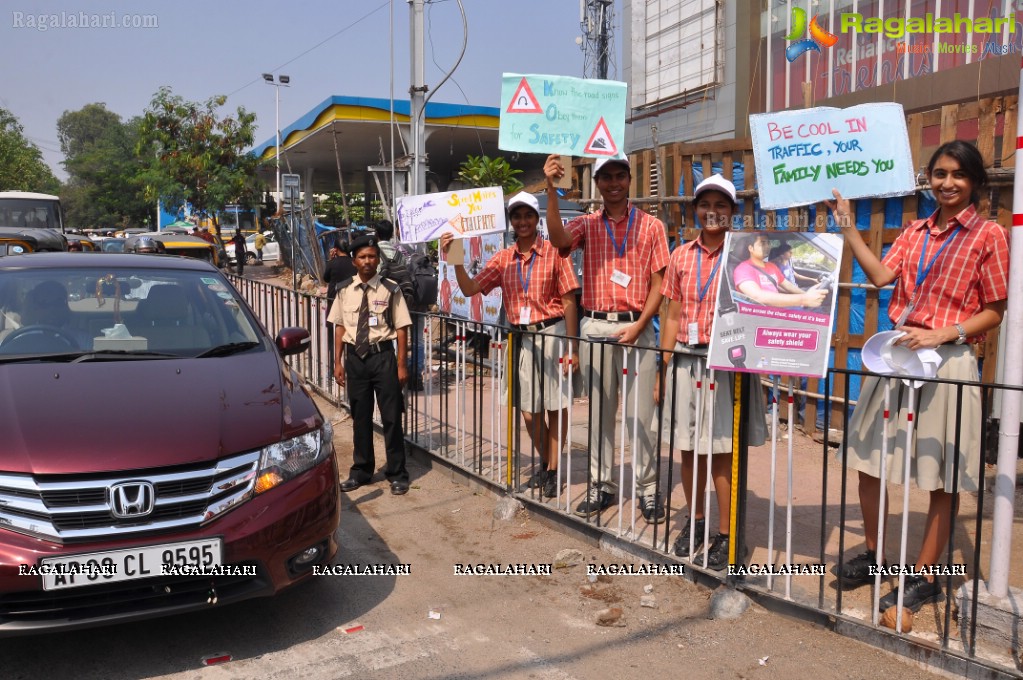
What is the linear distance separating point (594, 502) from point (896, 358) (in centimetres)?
212

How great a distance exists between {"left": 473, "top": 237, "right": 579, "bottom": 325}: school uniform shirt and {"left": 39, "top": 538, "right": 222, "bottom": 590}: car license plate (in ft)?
8.70

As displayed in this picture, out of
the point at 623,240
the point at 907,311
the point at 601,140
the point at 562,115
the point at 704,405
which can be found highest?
the point at 562,115

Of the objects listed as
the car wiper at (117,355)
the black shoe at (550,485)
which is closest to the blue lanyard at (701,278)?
the black shoe at (550,485)

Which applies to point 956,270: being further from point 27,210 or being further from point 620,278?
point 27,210

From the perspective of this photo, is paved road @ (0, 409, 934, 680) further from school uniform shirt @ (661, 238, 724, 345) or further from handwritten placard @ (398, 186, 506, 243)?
handwritten placard @ (398, 186, 506, 243)

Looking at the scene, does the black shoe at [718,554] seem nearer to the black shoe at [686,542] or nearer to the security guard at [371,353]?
the black shoe at [686,542]

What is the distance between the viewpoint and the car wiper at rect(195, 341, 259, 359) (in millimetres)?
4359

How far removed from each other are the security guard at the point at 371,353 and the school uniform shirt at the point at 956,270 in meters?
3.42

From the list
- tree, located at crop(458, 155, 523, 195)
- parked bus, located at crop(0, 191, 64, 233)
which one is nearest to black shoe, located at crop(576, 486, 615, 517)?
tree, located at crop(458, 155, 523, 195)

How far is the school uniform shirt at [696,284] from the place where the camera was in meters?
4.27

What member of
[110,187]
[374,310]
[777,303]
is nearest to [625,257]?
[777,303]

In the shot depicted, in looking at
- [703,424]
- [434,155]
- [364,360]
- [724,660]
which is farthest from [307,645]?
[434,155]

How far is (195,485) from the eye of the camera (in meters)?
3.40

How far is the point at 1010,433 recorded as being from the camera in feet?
10.8
